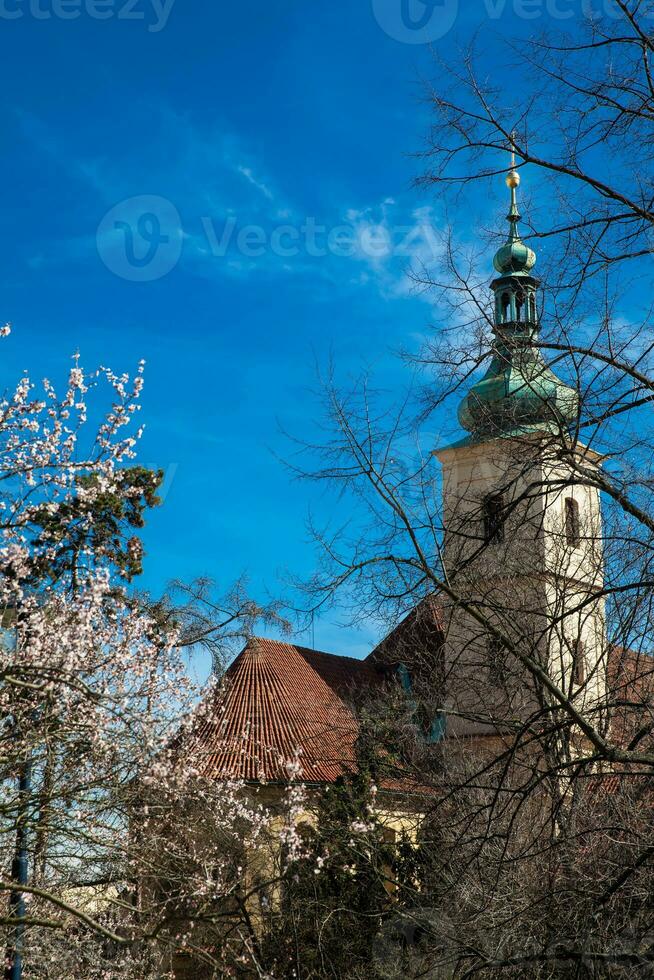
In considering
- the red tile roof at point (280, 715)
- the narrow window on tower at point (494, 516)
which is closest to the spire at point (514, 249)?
the narrow window on tower at point (494, 516)

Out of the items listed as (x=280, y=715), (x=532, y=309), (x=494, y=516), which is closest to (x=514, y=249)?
(x=532, y=309)

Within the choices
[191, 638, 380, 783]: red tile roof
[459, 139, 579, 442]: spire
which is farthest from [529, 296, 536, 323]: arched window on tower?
[191, 638, 380, 783]: red tile roof

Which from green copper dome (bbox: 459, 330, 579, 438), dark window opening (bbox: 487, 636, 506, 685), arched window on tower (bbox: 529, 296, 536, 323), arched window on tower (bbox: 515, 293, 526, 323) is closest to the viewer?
green copper dome (bbox: 459, 330, 579, 438)

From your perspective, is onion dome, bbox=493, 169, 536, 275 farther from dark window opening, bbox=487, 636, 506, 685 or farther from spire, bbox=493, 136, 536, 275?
dark window opening, bbox=487, 636, 506, 685

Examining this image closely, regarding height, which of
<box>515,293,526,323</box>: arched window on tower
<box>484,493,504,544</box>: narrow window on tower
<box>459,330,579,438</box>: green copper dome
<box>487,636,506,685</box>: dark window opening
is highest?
<box>515,293,526,323</box>: arched window on tower

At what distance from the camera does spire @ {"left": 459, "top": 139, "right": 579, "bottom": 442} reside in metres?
7.93

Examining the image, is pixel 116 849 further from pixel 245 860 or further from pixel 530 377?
pixel 245 860

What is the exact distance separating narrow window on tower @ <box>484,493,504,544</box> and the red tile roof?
16.8m

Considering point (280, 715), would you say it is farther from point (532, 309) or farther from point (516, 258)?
point (532, 309)

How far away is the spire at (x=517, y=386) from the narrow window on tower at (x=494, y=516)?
18.5 inches

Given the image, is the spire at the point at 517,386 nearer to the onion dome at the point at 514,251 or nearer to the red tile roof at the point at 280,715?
the onion dome at the point at 514,251

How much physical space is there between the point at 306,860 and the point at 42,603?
10.9 metres

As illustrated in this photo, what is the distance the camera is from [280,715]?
31094 millimetres

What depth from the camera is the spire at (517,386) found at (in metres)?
7.93
